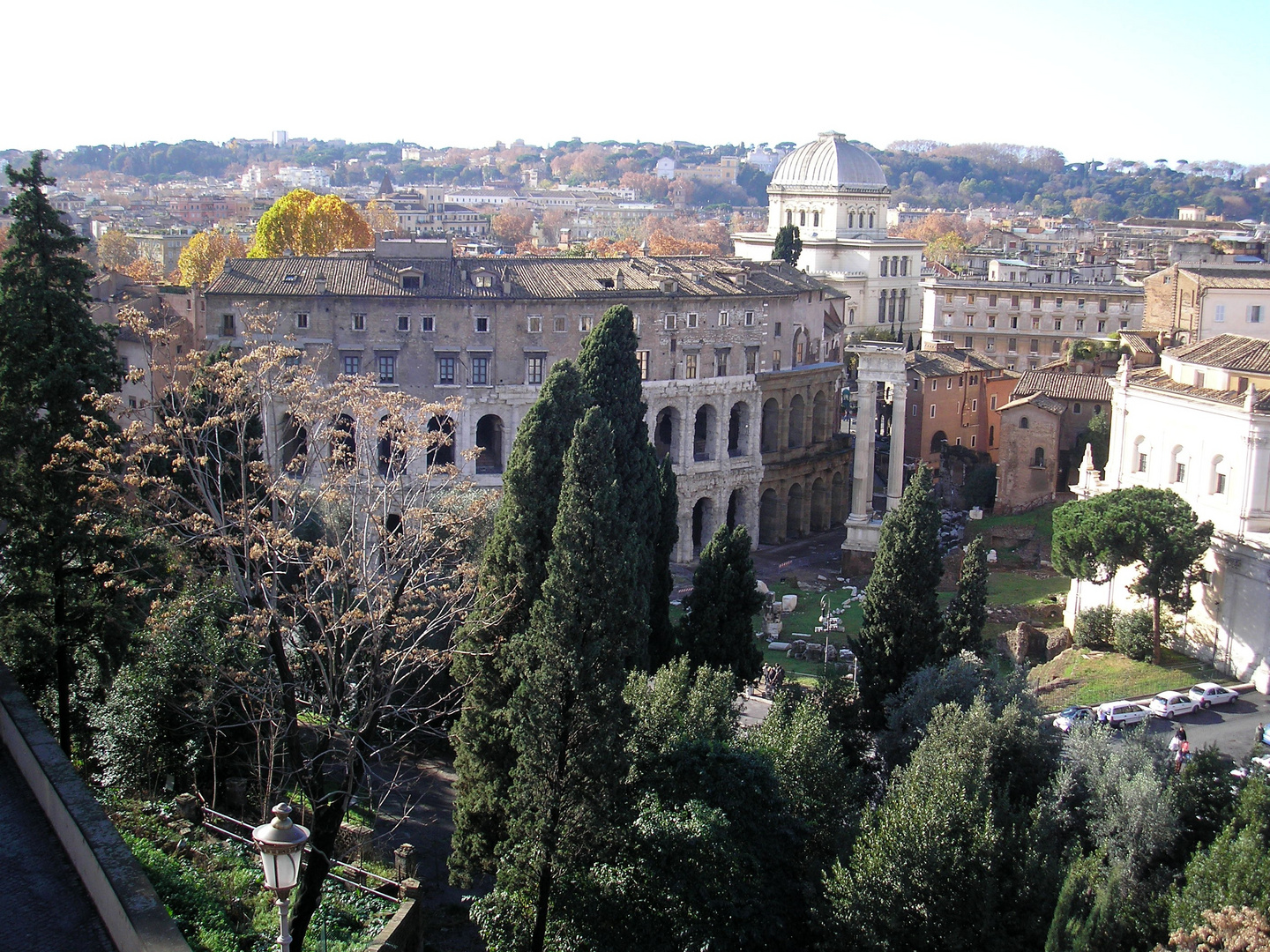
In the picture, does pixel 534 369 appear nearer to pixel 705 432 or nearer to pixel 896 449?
pixel 705 432

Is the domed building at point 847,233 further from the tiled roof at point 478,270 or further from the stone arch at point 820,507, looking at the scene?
the tiled roof at point 478,270

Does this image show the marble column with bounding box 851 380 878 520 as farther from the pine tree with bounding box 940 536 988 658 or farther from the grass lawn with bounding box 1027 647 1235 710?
the pine tree with bounding box 940 536 988 658

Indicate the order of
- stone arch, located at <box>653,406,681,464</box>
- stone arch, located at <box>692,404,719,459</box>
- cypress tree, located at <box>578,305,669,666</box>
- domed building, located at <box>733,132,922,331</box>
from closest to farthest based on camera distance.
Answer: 1. cypress tree, located at <box>578,305,669,666</box>
2. stone arch, located at <box>653,406,681,464</box>
3. stone arch, located at <box>692,404,719,459</box>
4. domed building, located at <box>733,132,922,331</box>

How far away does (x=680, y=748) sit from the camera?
20250 mm

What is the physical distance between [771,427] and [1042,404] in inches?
412

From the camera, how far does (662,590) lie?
31297 millimetres

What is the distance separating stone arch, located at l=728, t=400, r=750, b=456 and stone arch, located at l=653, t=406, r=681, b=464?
244cm

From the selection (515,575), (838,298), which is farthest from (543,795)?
(838,298)

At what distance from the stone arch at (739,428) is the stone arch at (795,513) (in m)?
3.44

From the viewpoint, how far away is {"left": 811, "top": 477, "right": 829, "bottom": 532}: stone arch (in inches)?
2163

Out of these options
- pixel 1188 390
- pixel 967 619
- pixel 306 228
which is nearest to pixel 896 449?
pixel 1188 390

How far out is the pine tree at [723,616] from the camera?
30500 mm

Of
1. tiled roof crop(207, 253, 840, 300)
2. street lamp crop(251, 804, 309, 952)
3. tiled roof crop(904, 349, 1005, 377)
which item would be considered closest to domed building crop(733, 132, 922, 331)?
tiled roof crop(904, 349, 1005, 377)

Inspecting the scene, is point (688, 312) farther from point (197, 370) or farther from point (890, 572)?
point (197, 370)
